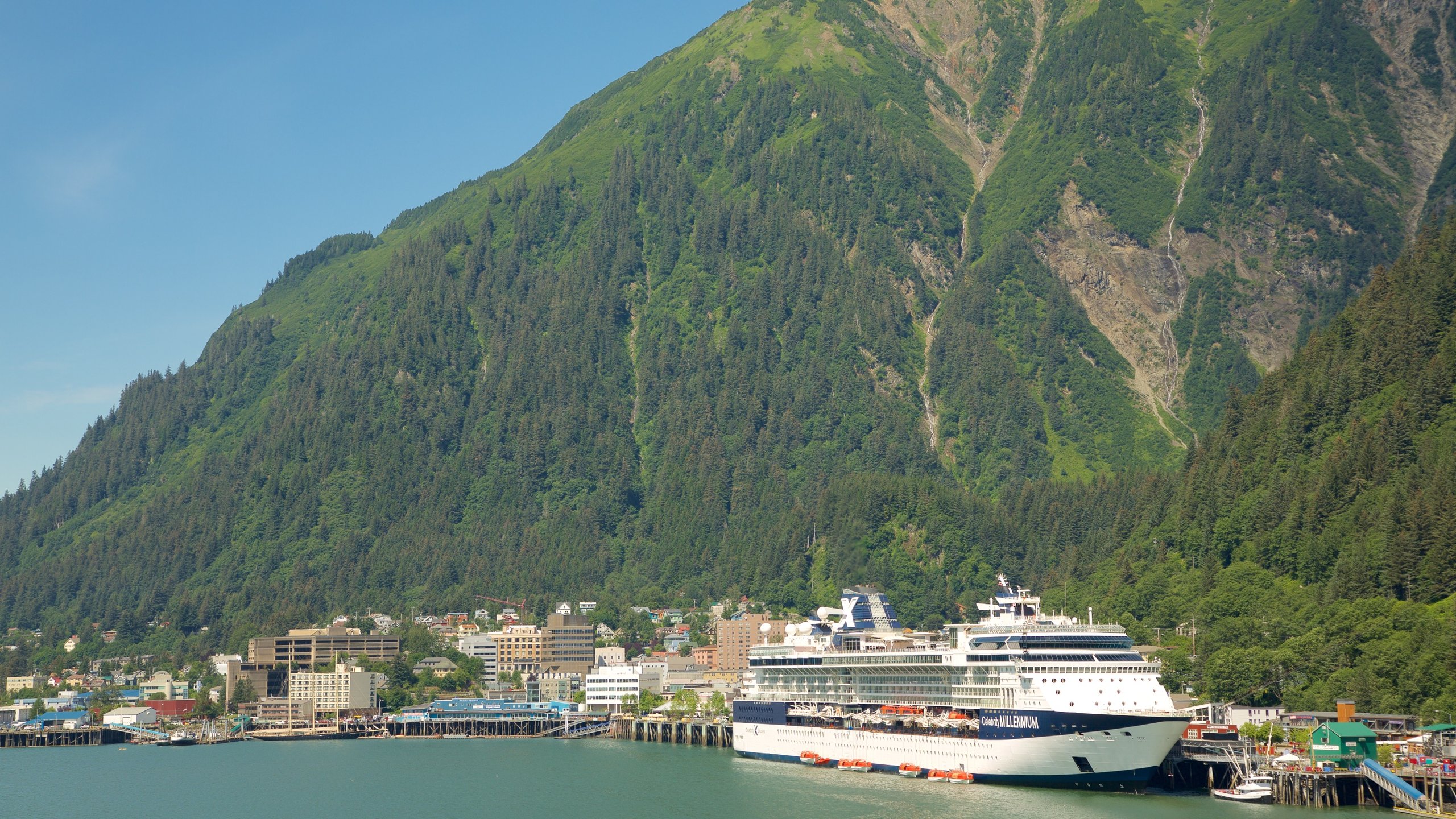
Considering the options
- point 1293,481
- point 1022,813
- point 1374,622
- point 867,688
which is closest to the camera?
point 1022,813

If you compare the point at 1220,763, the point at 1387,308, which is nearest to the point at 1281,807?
the point at 1220,763

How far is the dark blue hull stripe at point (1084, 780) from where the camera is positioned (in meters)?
126

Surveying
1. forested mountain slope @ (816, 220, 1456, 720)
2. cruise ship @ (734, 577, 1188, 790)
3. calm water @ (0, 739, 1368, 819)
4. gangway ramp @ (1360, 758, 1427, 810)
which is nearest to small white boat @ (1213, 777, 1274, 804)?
calm water @ (0, 739, 1368, 819)

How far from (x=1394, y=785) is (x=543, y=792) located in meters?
70.7

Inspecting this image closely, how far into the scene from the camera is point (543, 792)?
148 meters

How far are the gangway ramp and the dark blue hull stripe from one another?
53.5 feet

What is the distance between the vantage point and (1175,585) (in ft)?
608

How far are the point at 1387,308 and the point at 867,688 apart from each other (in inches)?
2993

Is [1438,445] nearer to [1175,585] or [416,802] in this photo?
[1175,585]

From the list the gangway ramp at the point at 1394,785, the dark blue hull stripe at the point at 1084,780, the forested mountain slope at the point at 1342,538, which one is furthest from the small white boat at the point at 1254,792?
the forested mountain slope at the point at 1342,538

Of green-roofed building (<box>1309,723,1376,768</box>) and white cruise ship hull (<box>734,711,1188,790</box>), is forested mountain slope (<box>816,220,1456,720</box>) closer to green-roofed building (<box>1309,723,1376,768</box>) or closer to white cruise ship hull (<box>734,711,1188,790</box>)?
green-roofed building (<box>1309,723,1376,768</box>)

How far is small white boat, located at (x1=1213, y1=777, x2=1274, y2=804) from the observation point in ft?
404

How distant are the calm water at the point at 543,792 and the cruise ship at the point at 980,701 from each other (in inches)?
109

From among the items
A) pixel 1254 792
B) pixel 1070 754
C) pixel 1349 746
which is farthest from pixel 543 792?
pixel 1349 746
